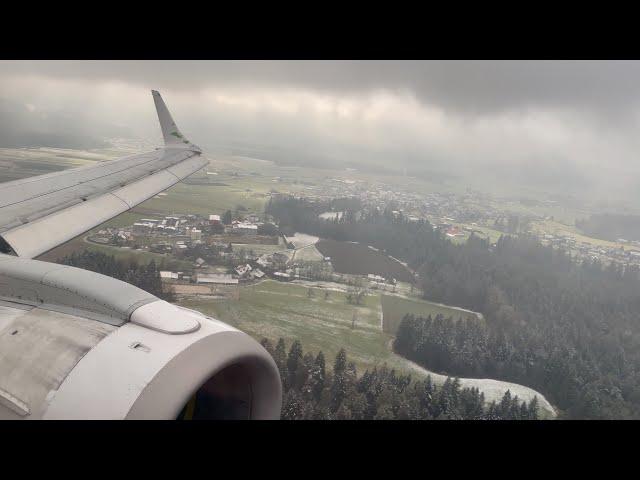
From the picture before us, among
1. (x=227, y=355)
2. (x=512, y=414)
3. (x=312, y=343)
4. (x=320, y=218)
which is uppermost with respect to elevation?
(x=227, y=355)

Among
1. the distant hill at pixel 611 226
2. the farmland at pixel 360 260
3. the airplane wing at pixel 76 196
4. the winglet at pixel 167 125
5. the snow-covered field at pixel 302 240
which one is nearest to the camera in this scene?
the airplane wing at pixel 76 196

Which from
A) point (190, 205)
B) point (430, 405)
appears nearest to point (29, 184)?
point (430, 405)

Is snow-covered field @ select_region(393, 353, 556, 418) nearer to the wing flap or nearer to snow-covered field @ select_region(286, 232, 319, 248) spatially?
snow-covered field @ select_region(286, 232, 319, 248)

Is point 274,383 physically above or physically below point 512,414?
above

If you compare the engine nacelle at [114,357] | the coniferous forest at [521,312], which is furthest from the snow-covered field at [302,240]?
the engine nacelle at [114,357]

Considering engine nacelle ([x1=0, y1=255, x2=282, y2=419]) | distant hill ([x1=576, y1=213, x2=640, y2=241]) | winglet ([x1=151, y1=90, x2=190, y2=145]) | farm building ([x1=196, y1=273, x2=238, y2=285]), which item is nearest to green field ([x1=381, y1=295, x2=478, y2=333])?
farm building ([x1=196, y1=273, x2=238, y2=285])

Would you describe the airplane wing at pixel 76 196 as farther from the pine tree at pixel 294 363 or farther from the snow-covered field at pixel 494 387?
the snow-covered field at pixel 494 387

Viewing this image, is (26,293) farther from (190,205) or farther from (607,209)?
(607,209)
